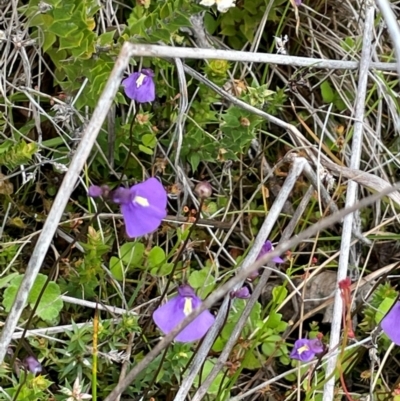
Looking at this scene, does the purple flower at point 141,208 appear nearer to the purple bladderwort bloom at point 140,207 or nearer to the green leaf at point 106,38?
the purple bladderwort bloom at point 140,207

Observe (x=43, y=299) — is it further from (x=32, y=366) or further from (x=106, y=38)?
(x=106, y=38)


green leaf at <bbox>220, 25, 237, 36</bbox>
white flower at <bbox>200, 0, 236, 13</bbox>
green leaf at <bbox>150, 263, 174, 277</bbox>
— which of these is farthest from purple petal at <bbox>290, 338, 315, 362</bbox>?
green leaf at <bbox>220, 25, 237, 36</bbox>

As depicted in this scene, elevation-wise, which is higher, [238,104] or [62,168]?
[238,104]

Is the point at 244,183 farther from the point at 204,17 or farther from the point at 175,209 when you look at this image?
the point at 204,17

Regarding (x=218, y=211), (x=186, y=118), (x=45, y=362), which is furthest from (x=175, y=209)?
(x=45, y=362)

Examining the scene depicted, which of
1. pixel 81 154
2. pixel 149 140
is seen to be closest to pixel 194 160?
pixel 149 140

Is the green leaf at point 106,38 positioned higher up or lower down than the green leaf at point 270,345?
higher up

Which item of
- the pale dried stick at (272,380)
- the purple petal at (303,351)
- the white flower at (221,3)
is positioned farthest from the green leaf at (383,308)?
the white flower at (221,3)
